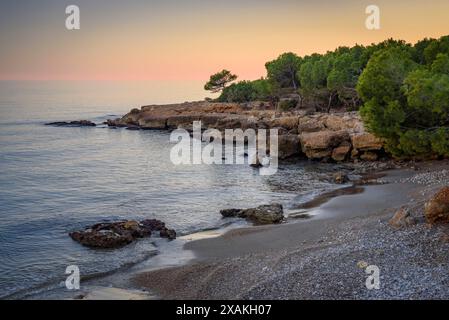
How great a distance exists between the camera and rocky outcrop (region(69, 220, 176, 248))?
24859mm

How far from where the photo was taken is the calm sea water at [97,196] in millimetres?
23255

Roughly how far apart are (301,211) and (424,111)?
13.6 meters

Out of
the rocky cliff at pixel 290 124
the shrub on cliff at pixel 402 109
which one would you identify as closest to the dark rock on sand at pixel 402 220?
the shrub on cliff at pixel 402 109

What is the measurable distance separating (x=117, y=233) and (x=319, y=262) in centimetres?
1192

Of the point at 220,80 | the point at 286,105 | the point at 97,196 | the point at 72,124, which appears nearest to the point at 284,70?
the point at 286,105

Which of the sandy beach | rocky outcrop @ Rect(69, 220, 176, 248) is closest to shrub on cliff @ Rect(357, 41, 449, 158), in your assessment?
the sandy beach

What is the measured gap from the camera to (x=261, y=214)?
28.8 m

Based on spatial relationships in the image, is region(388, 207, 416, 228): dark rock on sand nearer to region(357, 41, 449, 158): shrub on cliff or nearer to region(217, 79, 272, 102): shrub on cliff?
region(357, 41, 449, 158): shrub on cliff

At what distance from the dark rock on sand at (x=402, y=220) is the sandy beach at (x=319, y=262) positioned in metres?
0.25

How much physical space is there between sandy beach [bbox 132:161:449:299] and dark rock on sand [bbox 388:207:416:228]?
25 centimetres

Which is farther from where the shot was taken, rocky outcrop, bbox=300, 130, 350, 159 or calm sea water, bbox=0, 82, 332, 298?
rocky outcrop, bbox=300, 130, 350, 159

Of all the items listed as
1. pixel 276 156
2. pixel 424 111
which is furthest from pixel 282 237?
pixel 276 156

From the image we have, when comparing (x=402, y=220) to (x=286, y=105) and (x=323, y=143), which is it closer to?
(x=323, y=143)
